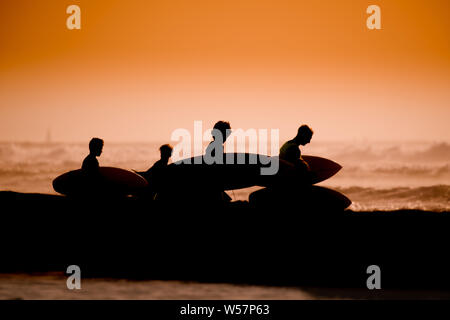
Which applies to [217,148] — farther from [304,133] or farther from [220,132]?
[304,133]

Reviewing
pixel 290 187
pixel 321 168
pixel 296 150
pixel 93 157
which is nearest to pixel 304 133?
pixel 296 150

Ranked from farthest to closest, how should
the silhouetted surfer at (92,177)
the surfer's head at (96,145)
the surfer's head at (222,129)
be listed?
1. the silhouetted surfer at (92,177)
2. the surfer's head at (96,145)
3. the surfer's head at (222,129)

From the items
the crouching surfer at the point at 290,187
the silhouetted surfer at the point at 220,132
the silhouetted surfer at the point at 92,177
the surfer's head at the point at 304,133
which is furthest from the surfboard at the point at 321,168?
the silhouetted surfer at the point at 92,177

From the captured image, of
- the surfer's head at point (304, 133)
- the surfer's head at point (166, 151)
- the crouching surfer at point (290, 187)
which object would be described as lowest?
the crouching surfer at point (290, 187)

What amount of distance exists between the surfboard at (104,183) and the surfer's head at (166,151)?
1.78 ft

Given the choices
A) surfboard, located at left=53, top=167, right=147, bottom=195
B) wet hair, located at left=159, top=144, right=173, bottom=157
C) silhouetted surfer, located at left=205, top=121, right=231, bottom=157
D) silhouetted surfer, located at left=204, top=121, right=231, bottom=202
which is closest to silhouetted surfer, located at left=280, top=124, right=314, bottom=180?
silhouetted surfer, located at left=204, top=121, right=231, bottom=202

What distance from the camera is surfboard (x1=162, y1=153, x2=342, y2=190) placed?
7.00 meters

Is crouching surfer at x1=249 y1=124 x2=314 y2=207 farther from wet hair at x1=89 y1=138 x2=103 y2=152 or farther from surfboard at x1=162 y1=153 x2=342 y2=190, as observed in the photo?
wet hair at x1=89 y1=138 x2=103 y2=152

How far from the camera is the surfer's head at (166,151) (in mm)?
7043

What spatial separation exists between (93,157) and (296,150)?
2.37m

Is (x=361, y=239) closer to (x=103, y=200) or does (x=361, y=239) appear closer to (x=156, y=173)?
(x=156, y=173)

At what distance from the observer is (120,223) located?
23.1 ft

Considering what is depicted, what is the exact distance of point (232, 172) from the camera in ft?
A: 23.6

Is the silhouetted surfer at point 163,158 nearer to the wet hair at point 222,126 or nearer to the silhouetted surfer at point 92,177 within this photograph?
the silhouetted surfer at point 92,177
